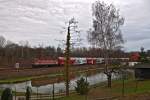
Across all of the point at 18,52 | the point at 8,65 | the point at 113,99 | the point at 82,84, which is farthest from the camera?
the point at 18,52

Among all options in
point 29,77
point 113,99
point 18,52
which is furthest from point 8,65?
point 113,99

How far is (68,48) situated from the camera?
36.0 metres

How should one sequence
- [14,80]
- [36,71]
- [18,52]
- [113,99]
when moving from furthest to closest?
[18,52]
[36,71]
[14,80]
[113,99]

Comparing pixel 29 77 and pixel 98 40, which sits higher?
pixel 98 40

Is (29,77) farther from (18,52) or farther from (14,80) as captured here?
(18,52)

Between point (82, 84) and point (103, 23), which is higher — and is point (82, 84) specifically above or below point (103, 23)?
below

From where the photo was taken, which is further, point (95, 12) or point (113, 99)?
point (95, 12)

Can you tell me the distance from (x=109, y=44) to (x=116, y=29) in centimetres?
295

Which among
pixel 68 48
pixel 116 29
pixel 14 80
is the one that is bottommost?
pixel 14 80

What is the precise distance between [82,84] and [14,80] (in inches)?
1353

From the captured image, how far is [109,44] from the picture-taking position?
172 ft

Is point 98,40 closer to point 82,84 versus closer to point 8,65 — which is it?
point 82,84

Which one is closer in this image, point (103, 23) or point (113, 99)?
point (113, 99)

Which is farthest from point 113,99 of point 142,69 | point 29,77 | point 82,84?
point 29,77
